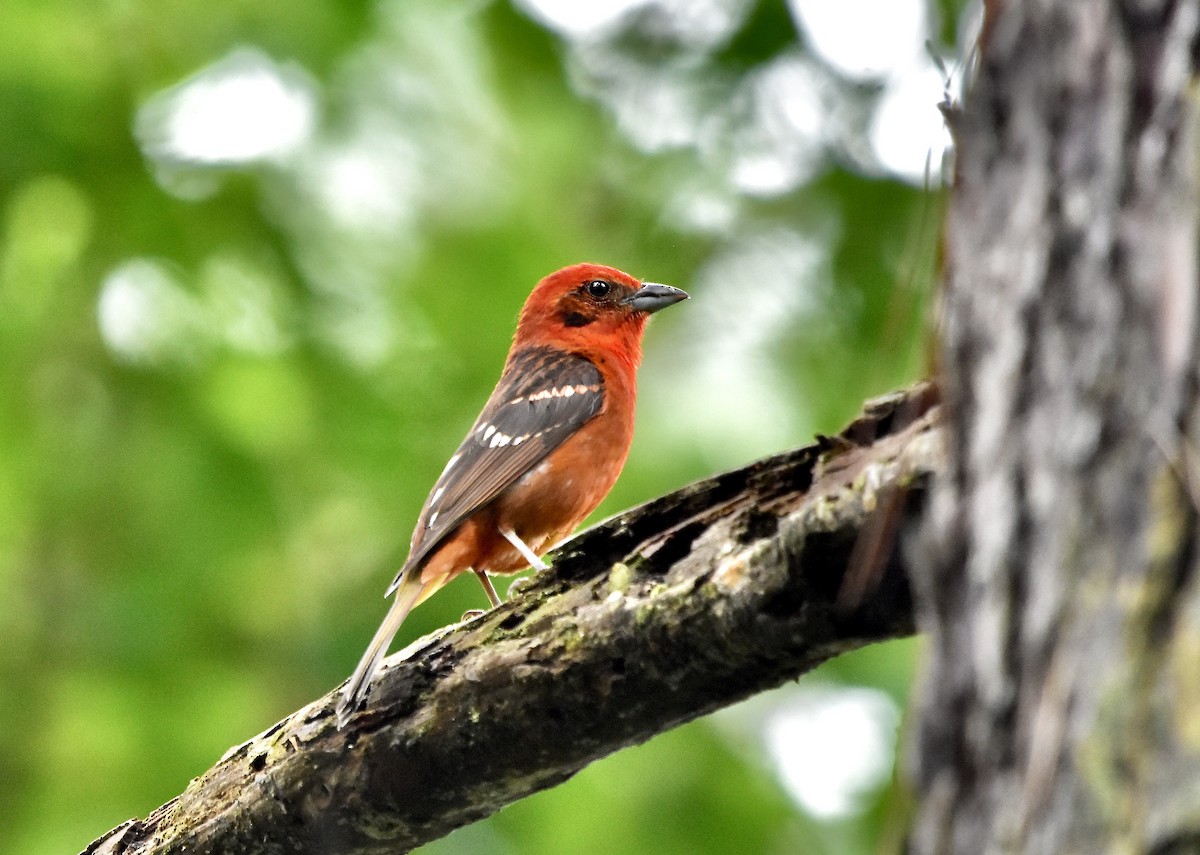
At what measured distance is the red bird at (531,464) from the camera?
5336 mm

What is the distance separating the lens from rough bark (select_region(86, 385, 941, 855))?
8.16 feet

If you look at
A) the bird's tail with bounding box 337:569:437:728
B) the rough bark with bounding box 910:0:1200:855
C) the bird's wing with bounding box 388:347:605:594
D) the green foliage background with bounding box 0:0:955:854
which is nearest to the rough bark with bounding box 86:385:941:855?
the bird's tail with bounding box 337:569:437:728

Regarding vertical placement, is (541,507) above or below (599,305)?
below

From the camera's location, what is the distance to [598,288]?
673cm

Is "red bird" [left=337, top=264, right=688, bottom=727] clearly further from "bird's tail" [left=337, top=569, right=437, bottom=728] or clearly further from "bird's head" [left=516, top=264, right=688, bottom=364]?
"bird's tail" [left=337, top=569, right=437, bottom=728]

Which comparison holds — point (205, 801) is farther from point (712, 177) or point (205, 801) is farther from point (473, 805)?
point (712, 177)

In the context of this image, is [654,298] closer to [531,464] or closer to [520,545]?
[531,464]

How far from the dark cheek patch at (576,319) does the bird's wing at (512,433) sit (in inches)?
11.7

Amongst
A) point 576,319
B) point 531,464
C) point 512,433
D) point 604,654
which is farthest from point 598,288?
point 604,654

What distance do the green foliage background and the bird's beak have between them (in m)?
0.80

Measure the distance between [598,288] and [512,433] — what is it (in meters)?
1.24

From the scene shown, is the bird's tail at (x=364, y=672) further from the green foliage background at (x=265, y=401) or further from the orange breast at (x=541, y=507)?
the green foliage background at (x=265, y=401)

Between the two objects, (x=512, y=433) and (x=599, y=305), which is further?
(x=599, y=305)

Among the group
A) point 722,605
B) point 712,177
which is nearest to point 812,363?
point 712,177
